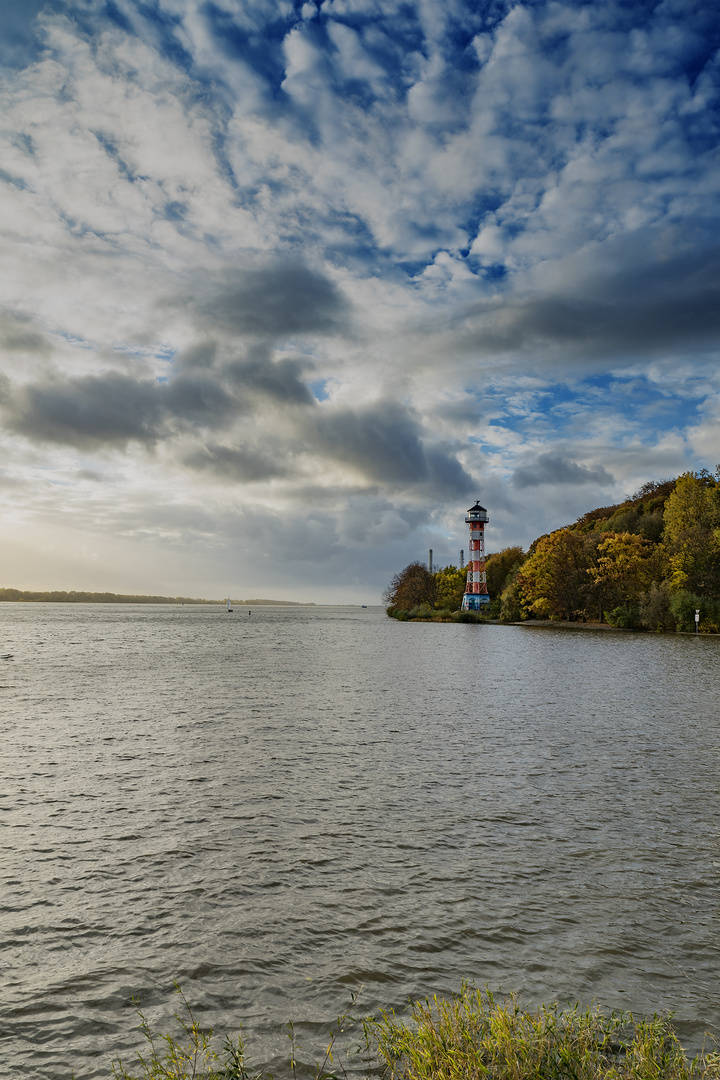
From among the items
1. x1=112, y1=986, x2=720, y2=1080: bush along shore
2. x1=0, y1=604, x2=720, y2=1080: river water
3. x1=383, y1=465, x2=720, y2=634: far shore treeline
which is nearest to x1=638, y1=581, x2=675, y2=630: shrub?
x1=383, y1=465, x2=720, y2=634: far shore treeline

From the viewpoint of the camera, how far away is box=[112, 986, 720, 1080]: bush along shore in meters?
4.91

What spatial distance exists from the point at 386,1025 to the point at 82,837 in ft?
24.9

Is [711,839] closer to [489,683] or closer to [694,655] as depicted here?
[489,683]

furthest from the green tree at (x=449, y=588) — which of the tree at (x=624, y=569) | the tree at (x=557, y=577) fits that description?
the tree at (x=624, y=569)

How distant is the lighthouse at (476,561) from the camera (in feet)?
429

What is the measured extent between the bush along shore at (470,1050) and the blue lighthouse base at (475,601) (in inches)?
5039

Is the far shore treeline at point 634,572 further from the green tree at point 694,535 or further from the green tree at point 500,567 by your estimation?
the green tree at point 500,567

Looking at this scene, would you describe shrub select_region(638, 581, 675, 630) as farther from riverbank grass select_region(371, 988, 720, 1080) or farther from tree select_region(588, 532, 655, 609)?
riverbank grass select_region(371, 988, 720, 1080)

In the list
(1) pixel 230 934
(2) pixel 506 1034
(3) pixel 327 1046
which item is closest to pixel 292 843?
(1) pixel 230 934

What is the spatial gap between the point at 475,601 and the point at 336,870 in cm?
12518

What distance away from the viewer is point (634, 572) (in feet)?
305

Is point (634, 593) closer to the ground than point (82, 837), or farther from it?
farther from it

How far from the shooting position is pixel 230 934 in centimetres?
782

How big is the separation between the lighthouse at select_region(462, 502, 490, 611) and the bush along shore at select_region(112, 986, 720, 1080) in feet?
415
